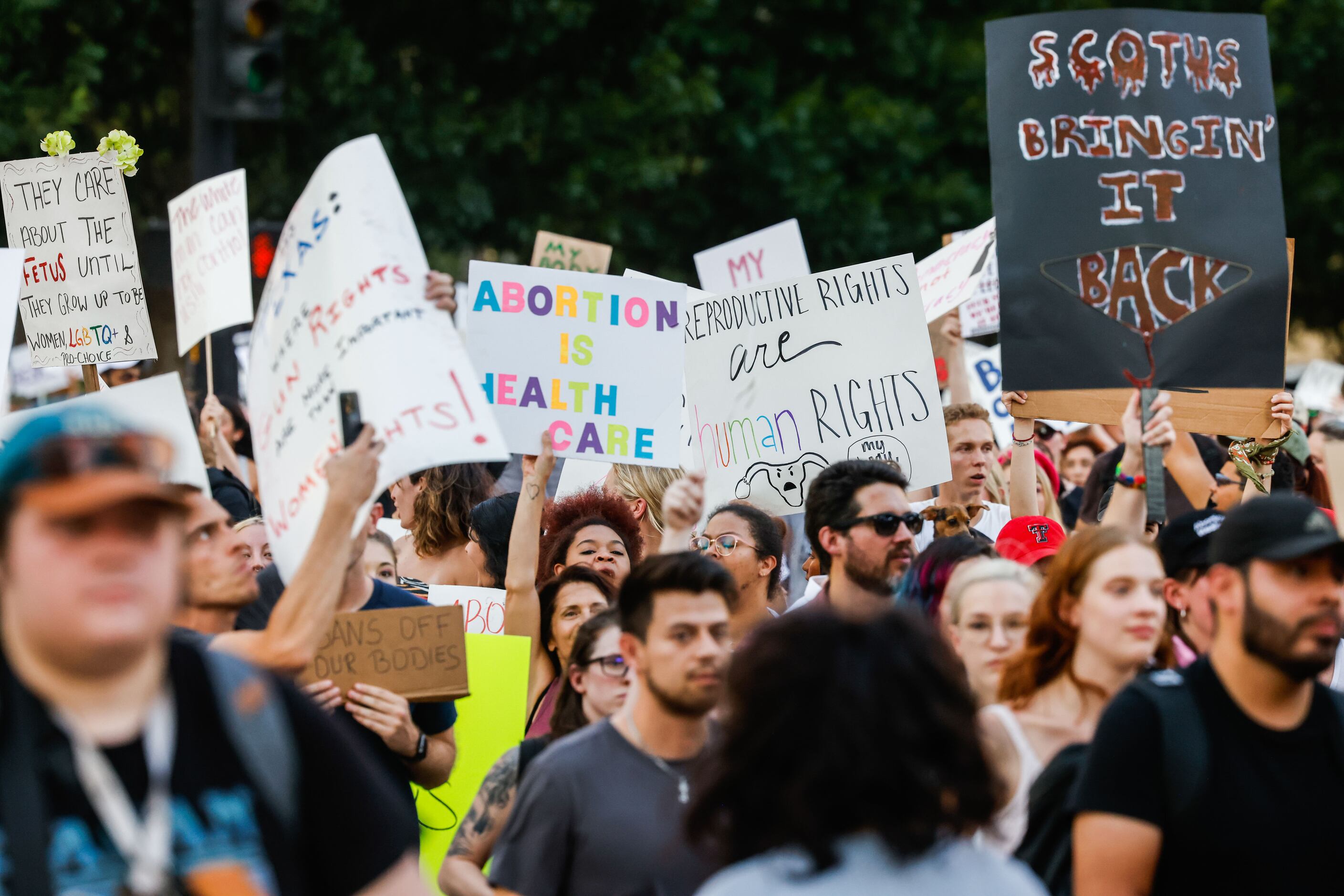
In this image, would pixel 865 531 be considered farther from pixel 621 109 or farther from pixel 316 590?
pixel 621 109

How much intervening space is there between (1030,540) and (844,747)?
136 inches

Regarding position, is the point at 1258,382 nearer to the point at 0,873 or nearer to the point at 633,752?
the point at 633,752

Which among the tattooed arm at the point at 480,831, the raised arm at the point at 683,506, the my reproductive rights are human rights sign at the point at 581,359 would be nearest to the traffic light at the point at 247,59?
the my reproductive rights are human rights sign at the point at 581,359

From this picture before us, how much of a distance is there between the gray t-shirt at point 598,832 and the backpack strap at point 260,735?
1215mm

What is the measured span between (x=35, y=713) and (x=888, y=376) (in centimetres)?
450

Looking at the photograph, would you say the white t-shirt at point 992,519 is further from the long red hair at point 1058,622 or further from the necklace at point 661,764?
the necklace at point 661,764

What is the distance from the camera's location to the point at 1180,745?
2.96 meters

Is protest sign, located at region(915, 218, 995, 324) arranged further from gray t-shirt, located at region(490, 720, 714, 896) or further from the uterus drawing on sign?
gray t-shirt, located at region(490, 720, 714, 896)

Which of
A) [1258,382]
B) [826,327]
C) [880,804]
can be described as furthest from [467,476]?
[880,804]

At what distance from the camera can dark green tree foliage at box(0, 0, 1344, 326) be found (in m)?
14.5

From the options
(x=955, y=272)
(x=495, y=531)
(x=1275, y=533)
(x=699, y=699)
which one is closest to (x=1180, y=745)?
(x=1275, y=533)

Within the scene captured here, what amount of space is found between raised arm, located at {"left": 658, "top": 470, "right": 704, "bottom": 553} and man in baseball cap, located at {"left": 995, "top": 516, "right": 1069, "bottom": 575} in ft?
5.88


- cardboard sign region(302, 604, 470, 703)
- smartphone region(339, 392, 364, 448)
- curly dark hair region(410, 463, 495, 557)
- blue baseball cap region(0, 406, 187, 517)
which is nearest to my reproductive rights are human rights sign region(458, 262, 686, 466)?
curly dark hair region(410, 463, 495, 557)

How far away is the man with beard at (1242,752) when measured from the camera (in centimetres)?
293
